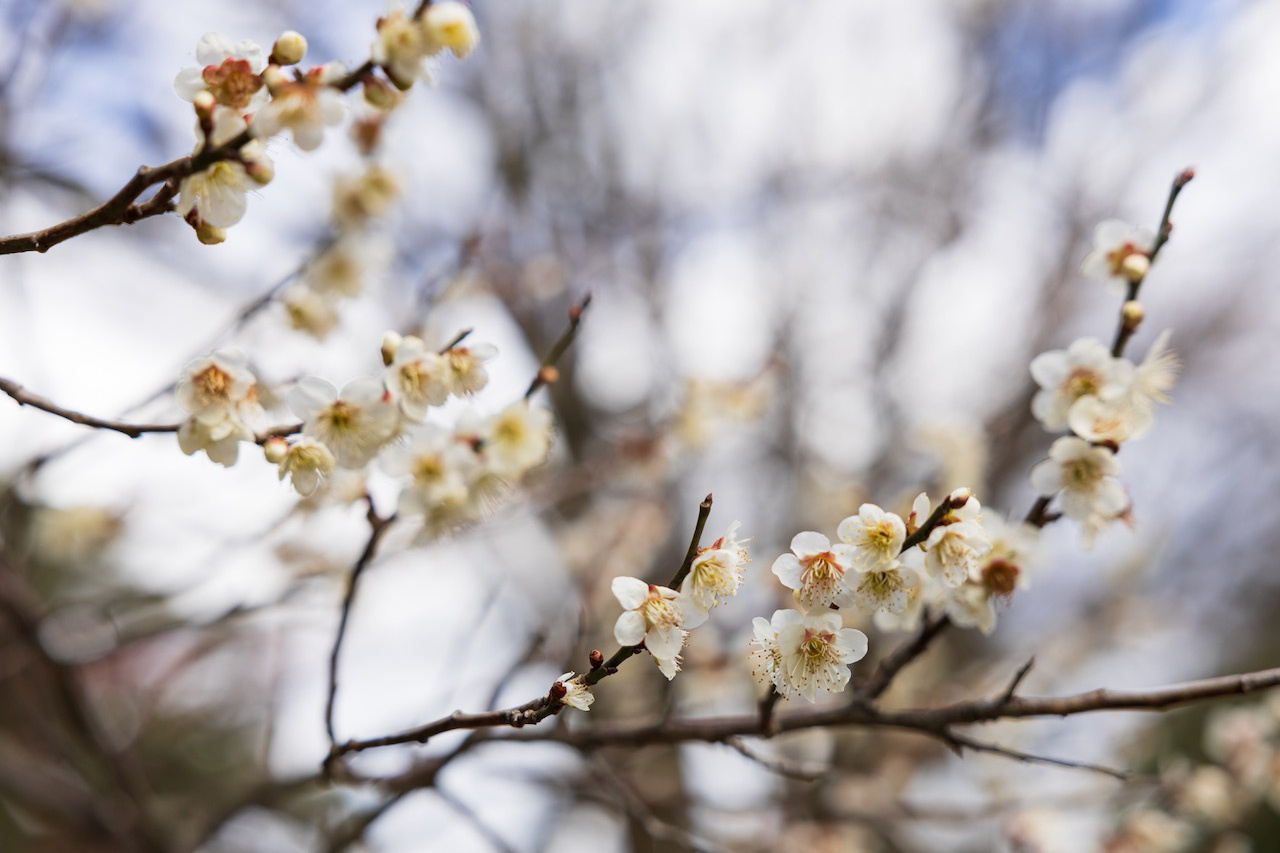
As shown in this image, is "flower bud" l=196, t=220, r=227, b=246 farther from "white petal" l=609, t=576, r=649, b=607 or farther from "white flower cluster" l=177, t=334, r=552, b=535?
"white petal" l=609, t=576, r=649, b=607

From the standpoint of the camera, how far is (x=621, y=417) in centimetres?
576

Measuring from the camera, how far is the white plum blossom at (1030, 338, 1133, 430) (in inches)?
53.7

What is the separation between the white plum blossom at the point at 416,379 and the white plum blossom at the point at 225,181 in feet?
0.90

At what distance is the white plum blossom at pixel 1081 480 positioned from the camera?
4.36 ft

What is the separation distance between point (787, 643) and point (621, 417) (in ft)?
15.0

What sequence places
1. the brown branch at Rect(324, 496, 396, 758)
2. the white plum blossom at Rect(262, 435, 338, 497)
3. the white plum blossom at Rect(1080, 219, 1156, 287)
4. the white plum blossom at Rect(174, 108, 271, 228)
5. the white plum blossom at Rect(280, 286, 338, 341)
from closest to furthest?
the white plum blossom at Rect(174, 108, 271, 228)
the white plum blossom at Rect(262, 435, 338, 497)
the brown branch at Rect(324, 496, 396, 758)
the white plum blossom at Rect(1080, 219, 1156, 287)
the white plum blossom at Rect(280, 286, 338, 341)

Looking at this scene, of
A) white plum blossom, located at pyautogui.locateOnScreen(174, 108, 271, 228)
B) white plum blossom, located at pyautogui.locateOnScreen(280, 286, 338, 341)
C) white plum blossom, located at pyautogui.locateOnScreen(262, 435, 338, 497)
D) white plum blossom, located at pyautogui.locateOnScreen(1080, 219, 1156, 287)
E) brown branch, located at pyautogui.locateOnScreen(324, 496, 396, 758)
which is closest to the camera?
white plum blossom, located at pyautogui.locateOnScreen(174, 108, 271, 228)

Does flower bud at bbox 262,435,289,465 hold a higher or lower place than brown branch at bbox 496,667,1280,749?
higher

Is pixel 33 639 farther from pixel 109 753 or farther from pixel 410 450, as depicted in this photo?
pixel 410 450

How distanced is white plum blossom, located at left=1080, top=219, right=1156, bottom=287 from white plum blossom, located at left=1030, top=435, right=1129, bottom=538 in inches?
14.2

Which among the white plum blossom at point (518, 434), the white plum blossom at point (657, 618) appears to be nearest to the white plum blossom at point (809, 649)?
the white plum blossom at point (657, 618)

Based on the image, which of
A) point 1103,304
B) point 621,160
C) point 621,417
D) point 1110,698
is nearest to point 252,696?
point 621,417

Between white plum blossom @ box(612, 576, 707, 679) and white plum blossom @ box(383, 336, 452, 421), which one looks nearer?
white plum blossom @ box(612, 576, 707, 679)

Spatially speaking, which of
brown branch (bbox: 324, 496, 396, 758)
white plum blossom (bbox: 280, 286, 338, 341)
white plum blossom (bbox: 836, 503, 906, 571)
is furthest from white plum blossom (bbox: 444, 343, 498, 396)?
white plum blossom (bbox: 280, 286, 338, 341)
